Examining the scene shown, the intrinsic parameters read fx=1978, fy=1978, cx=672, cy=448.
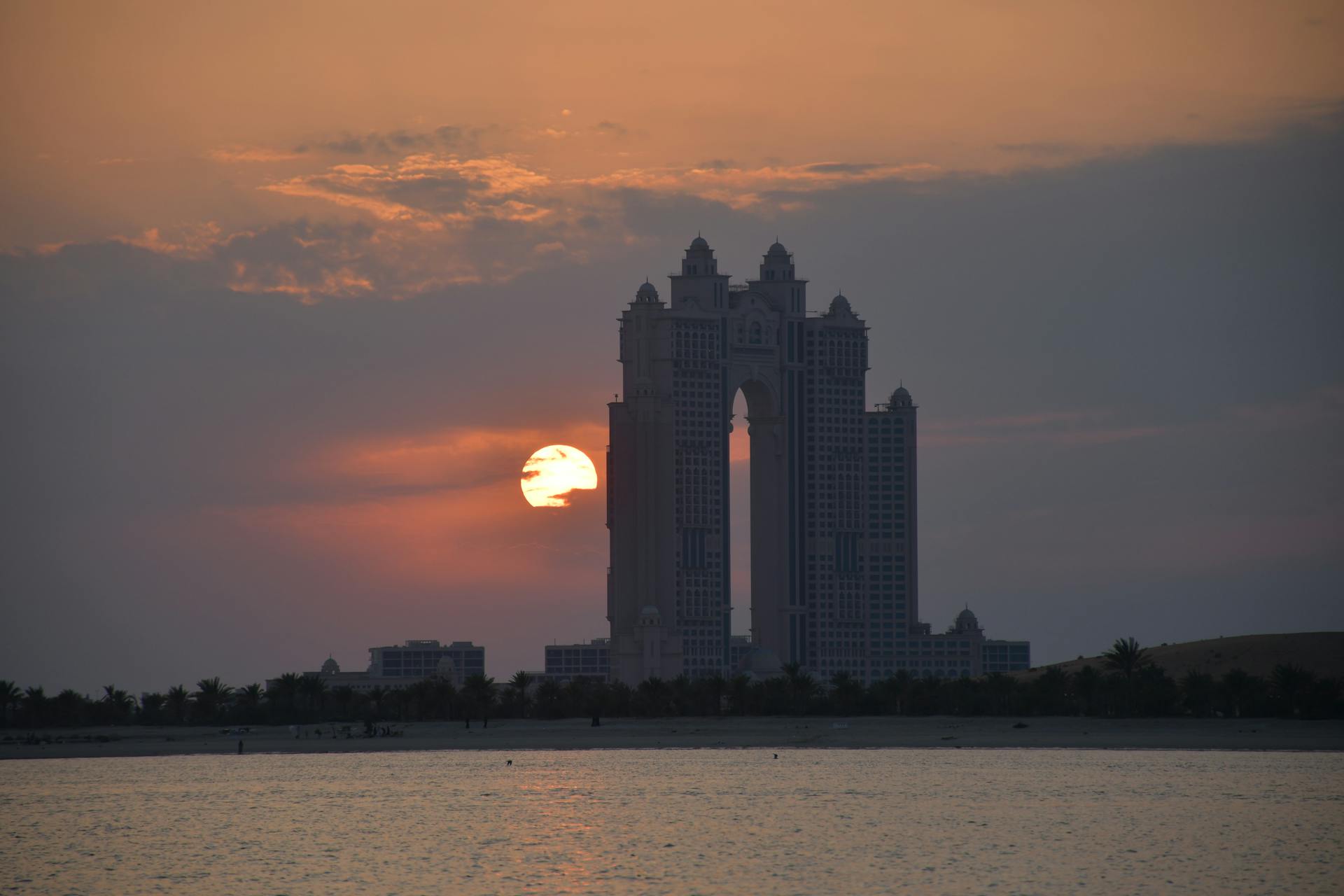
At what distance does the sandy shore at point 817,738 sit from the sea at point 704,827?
3.74m

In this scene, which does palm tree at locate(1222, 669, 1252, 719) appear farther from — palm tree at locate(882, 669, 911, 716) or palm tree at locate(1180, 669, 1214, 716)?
palm tree at locate(882, 669, 911, 716)

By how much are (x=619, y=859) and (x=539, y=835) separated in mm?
11580

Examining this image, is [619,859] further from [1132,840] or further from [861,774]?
[861,774]

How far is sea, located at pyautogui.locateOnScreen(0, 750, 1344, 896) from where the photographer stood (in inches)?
3246

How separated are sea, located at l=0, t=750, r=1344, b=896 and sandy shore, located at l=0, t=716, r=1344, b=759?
3738mm

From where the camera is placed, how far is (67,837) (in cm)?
10281

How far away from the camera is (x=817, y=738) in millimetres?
176625

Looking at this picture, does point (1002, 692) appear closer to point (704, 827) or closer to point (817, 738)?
point (817, 738)

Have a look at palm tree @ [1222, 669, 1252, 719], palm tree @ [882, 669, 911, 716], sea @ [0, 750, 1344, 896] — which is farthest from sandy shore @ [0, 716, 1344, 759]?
palm tree @ [882, 669, 911, 716]

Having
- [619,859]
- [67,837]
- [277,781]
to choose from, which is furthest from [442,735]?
[619,859]

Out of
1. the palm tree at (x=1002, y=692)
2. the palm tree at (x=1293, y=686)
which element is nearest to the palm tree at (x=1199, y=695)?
the palm tree at (x=1293, y=686)

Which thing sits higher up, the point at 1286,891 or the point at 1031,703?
the point at 1031,703

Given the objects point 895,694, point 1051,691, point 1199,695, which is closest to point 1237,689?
point 1199,695

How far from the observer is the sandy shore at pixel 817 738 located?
510ft
